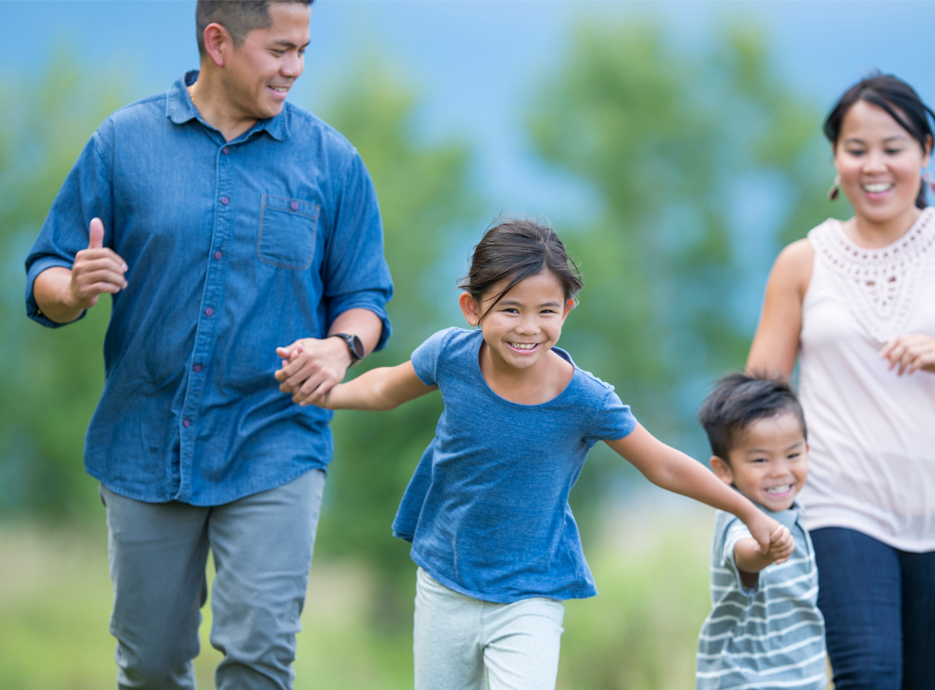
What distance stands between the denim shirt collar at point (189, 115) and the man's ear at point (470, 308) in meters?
0.79

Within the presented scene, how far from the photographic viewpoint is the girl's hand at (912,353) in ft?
8.70

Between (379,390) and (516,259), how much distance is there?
0.55 meters

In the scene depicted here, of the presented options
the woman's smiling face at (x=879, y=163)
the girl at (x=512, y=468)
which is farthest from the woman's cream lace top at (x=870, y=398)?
the girl at (x=512, y=468)

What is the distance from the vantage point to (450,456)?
238 centimetres

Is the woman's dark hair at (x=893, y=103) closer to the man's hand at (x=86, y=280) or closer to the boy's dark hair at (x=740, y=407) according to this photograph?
the boy's dark hair at (x=740, y=407)

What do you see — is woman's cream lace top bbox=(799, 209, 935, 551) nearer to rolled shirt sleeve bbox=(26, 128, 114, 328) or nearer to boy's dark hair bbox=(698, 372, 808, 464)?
boy's dark hair bbox=(698, 372, 808, 464)

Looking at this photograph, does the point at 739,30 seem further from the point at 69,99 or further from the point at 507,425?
the point at 507,425

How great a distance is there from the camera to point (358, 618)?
36.4 ft

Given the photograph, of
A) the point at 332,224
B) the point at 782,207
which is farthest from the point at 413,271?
the point at 332,224

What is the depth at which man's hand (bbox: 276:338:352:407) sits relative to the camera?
254cm

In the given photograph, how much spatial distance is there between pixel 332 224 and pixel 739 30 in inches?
430

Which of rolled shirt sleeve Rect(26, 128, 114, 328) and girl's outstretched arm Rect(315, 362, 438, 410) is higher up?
rolled shirt sleeve Rect(26, 128, 114, 328)

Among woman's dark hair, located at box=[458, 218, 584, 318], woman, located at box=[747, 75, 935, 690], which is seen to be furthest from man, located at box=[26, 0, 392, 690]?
woman, located at box=[747, 75, 935, 690]

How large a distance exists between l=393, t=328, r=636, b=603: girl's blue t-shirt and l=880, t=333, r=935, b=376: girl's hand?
85 cm
